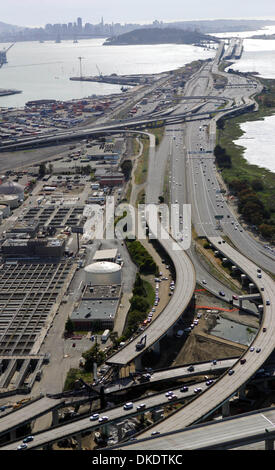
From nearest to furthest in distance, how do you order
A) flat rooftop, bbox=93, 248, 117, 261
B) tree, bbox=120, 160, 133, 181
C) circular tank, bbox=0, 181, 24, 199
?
flat rooftop, bbox=93, 248, 117, 261, circular tank, bbox=0, 181, 24, 199, tree, bbox=120, 160, 133, 181

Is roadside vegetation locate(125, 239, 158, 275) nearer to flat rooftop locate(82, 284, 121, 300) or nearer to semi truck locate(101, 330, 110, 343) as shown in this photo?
flat rooftop locate(82, 284, 121, 300)

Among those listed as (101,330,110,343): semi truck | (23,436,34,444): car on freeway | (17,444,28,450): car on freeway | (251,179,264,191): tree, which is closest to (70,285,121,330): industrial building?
(101,330,110,343): semi truck

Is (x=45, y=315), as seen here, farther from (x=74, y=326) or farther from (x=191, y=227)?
(x=191, y=227)

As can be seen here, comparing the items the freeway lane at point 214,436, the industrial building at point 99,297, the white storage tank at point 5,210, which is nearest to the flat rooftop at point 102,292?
the industrial building at point 99,297

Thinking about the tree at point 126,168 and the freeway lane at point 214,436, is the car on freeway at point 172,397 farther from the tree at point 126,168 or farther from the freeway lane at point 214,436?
the tree at point 126,168

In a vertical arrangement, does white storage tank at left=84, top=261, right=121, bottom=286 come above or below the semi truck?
above

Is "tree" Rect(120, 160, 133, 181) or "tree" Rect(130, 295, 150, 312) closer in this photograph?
"tree" Rect(130, 295, 150, 312)

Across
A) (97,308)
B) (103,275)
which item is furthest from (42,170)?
(97,308)
